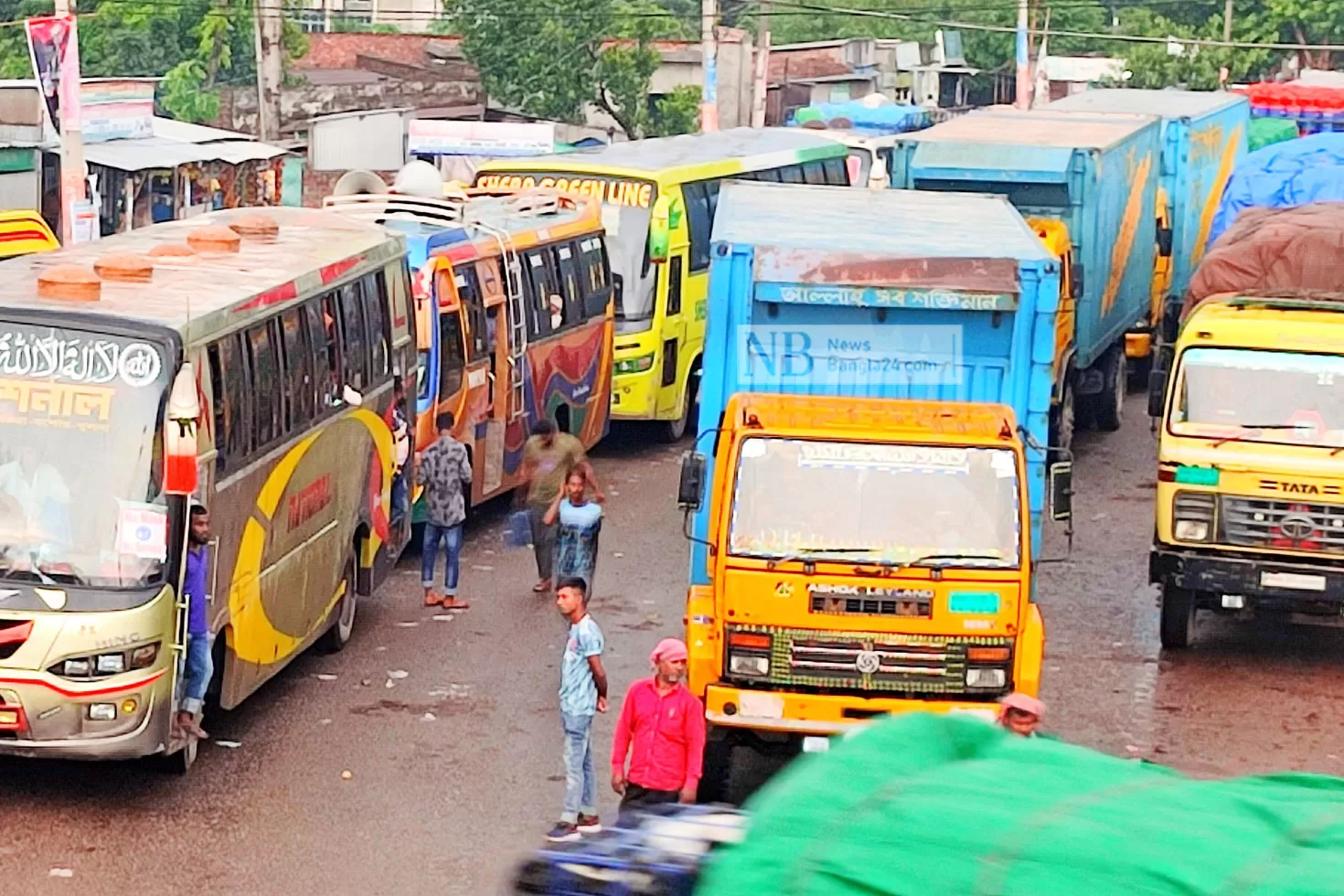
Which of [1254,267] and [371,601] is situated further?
[1254,267]

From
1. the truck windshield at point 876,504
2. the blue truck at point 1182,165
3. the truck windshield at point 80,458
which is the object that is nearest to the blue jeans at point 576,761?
the truck windshield at point 876,504

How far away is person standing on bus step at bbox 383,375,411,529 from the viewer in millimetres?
16234

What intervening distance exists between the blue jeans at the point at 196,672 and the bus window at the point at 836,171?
58.2ft

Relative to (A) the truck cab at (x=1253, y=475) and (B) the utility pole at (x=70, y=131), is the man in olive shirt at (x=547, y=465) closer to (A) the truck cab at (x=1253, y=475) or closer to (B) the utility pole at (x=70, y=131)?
(A) the truck cab at (x=1253, y=475)

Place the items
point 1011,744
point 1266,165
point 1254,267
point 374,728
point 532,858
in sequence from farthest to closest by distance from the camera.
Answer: point 1266,165
point 1254,267
point 374,728
point 532,858
point 1011,744

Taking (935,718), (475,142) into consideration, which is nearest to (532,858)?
(935,718)

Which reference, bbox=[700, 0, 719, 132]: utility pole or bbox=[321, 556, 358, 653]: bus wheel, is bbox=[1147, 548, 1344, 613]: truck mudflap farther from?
bbox=[700, 0, 719, 132]: utility pole

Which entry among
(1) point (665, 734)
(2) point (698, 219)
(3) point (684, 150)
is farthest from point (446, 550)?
(3) point (684, 150)

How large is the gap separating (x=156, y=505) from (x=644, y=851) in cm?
630

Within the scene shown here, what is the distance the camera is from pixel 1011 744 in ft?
17.2

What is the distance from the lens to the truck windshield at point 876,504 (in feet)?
37.6

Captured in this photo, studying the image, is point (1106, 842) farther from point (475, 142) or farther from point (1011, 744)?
point (475, 142)

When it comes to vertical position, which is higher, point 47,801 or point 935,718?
point 935,718

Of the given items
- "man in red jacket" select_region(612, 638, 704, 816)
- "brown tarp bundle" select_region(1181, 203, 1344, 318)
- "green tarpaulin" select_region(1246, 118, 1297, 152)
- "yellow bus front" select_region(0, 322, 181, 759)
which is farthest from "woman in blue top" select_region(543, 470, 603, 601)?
"green tarpaulin" select_region(1246, 118, 1297, 152)
